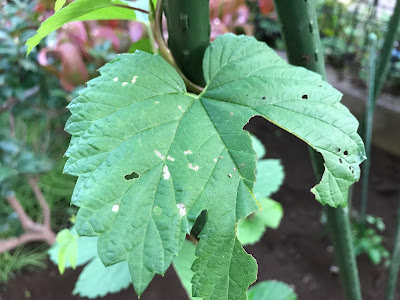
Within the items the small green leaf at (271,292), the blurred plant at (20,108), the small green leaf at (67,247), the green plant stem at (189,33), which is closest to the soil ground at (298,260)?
the blurred plant at (20,108)

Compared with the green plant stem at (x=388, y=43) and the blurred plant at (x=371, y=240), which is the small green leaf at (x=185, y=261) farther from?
the blurred plant at (x=371, y=240)

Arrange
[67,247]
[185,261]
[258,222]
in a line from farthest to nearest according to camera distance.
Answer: [258,222], [67,247], [185,261]

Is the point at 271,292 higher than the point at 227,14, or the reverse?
the point at 227,14

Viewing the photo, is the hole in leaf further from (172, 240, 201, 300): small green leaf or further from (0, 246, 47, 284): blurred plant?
(0, 246, 47, 284): blurred plant

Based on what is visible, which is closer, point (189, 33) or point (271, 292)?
point (189, 33)

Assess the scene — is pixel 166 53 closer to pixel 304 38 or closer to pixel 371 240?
pixel 304 38

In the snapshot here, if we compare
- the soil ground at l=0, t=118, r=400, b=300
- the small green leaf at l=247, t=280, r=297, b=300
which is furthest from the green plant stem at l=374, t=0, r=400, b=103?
the soil ground at l=0, t=118, r=400, b=300

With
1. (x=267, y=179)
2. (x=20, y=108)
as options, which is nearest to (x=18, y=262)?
(x=20, y=108)
